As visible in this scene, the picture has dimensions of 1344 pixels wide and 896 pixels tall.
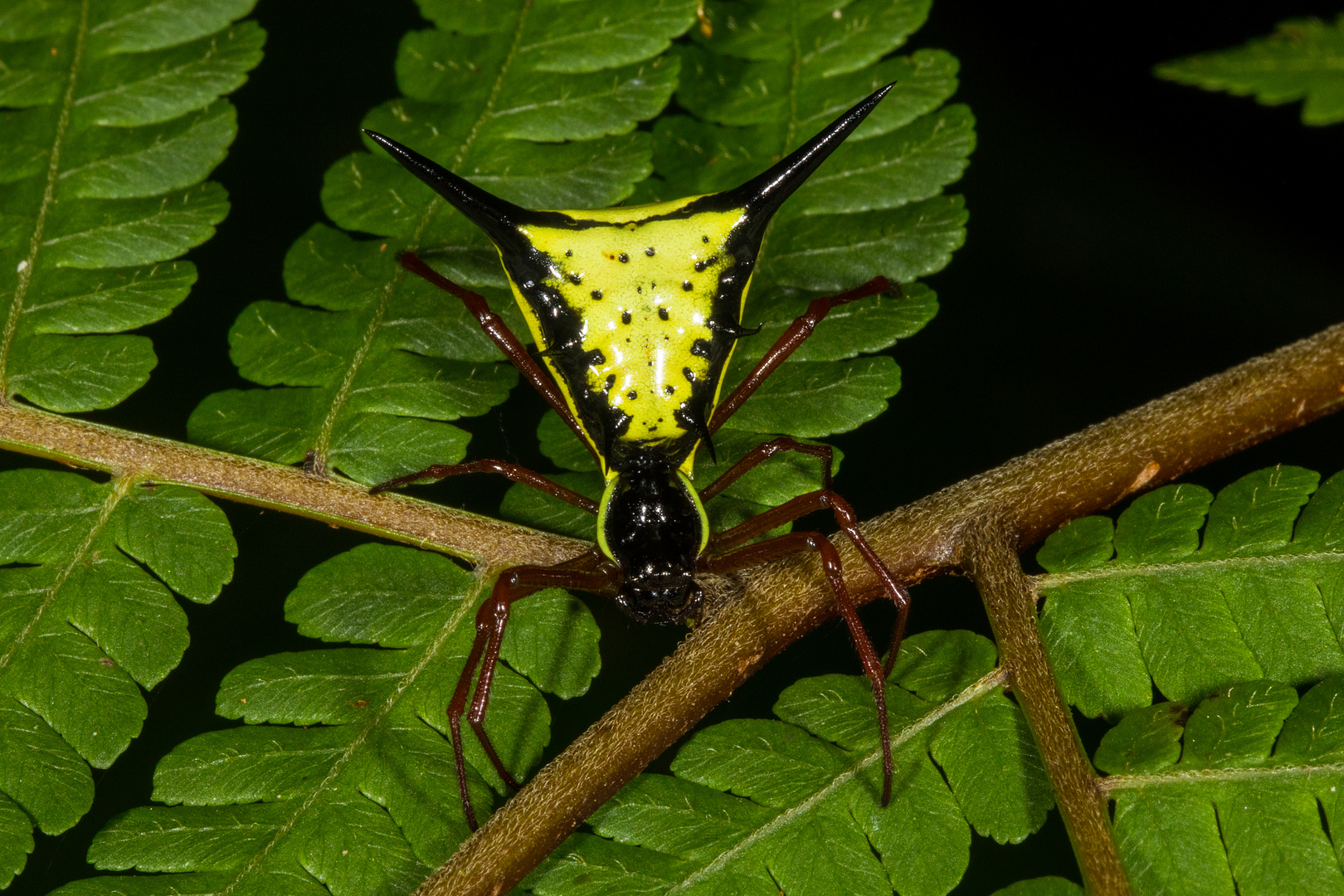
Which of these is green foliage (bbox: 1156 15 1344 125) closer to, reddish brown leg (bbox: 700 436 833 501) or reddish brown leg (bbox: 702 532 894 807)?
reddish brown leg (bbox: 700 436 833 501)

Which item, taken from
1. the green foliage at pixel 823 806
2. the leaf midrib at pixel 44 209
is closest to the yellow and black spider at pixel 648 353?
the green foliage at pixel 823 806

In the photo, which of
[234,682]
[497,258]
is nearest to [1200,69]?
[497,258]

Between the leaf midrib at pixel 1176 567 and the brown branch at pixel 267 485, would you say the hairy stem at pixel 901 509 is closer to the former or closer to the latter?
the brown branch at pixel 267 485

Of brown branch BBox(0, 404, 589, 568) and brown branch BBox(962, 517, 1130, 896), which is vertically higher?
brown branch BBox(0, 404, 589, 568)

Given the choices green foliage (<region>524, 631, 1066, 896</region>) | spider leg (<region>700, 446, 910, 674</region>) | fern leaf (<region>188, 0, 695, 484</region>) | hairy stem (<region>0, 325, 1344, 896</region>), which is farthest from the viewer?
fern leaf (<region>188, 0, 695, 484</region>)

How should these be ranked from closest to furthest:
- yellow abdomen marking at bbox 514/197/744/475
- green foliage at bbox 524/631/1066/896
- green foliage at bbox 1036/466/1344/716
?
green foliage at bbox 524/631/1066/896, green foliage at bbox 1036/466/1344/716, yellow abdomen marking at bbox 514/197/744/475

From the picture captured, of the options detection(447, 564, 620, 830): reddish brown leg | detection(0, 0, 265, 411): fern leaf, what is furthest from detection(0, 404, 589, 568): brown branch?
detection(447, 564, 620, 830): reddish brown leg

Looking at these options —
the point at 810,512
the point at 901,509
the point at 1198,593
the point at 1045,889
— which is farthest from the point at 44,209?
the point at 1198,593
